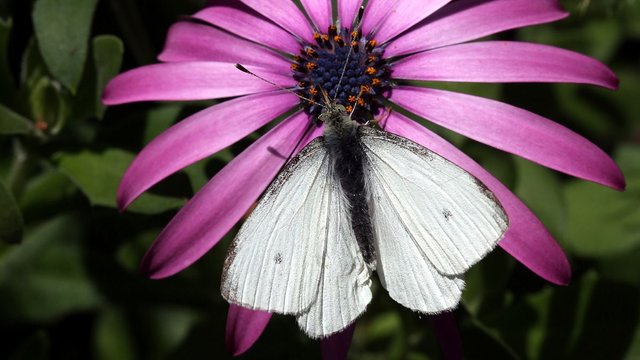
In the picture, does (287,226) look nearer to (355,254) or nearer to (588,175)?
(355,254)

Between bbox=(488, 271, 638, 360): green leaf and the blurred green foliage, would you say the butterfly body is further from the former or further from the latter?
bbox=(488, 271, 638, 360): green leaf

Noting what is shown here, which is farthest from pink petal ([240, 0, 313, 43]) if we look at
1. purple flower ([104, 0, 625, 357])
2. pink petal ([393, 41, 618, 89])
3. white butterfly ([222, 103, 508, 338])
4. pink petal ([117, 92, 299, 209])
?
white butterfly ([222, 103, 508, 338])

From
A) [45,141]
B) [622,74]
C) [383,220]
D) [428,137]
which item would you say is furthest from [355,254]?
[622,74]

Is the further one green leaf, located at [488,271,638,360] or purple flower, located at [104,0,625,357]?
green leaf, located at [488,271,638,360]

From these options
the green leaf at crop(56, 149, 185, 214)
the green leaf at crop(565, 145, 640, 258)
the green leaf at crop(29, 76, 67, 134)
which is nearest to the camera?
the green leaf at crop(56, 149, 185, 214)

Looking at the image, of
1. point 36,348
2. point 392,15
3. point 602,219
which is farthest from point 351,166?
point 602,219

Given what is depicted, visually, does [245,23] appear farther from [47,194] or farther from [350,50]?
[47,194]

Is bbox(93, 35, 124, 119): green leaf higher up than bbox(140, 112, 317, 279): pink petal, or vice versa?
bbox(93, 35, 124, 119): green leaf
